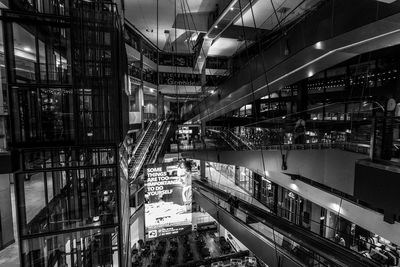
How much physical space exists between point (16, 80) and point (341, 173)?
725 cm

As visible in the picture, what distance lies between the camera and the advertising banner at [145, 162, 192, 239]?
21.9ft

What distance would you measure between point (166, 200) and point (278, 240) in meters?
3.47

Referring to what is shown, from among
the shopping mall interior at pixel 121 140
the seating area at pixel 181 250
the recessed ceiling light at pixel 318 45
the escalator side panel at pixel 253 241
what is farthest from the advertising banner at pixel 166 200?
the seating area at pixel 181 250

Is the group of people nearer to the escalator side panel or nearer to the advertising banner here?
the escalator side panel

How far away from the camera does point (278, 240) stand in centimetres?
602

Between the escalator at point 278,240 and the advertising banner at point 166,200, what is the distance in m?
2.02

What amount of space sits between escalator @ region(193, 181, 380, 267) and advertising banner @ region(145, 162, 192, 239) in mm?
2022

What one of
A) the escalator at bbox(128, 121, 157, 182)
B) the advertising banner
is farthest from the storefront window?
the escalator at bbox(128, 121, 157, 182)

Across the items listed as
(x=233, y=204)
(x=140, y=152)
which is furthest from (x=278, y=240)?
(x=140, y=152)

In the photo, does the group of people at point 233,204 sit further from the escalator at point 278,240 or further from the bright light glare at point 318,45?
the bright light glare at point 318,45

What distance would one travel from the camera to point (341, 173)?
193 inches

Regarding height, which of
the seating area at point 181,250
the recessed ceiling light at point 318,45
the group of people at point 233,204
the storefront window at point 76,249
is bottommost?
the seating area at point 181,250

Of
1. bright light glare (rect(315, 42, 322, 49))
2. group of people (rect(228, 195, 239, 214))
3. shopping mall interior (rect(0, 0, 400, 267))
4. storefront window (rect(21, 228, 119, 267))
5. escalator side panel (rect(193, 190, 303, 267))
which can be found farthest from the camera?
group of people (rect(228, 195, 239, 214))

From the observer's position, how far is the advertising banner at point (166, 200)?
667cm
